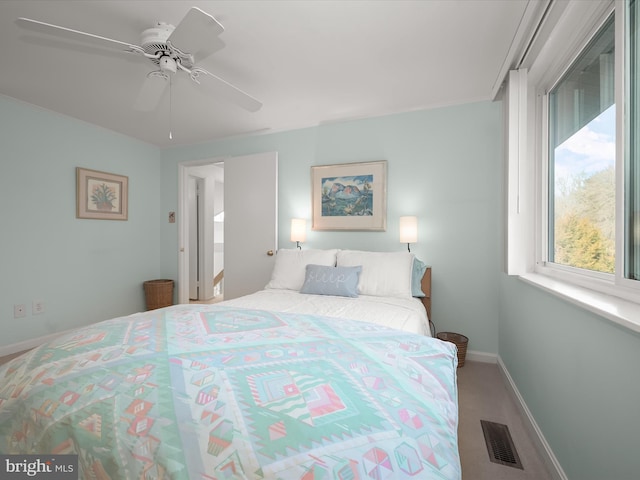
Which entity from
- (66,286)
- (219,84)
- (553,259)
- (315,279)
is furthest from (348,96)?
(66,286)

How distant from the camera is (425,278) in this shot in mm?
2838

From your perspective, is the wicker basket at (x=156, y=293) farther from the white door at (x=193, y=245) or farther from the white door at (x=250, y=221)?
the white door at (x=193, y=245)

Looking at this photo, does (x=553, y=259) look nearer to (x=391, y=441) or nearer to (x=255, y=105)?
(x=391, y=441)

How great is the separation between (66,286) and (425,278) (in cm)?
382

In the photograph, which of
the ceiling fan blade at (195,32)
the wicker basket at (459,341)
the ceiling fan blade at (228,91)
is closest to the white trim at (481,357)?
the wicker basket at (459,341)

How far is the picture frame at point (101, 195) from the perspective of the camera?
3431 mm


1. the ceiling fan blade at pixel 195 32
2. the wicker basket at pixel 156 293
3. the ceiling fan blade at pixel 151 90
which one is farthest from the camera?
the wicker basket at pixel 156 293

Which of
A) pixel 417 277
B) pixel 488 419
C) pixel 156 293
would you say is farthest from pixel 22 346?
pixel 488 419

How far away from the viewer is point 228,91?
6.66ft

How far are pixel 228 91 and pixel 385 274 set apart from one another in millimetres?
1856

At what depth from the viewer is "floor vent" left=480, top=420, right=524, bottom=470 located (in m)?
1.58

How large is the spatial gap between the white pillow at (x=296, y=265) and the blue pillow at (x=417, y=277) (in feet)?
2.45

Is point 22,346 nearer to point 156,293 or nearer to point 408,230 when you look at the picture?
point 156,293
